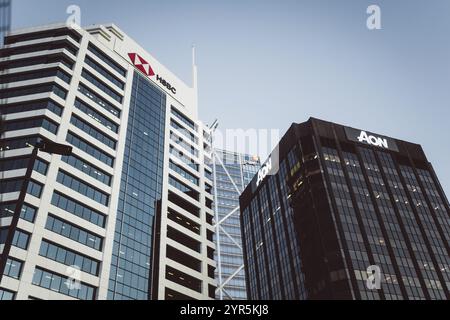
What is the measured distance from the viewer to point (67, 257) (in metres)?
57.5

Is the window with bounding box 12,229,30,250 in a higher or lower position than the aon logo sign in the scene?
lower

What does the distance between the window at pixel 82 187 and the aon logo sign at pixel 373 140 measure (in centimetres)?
7345

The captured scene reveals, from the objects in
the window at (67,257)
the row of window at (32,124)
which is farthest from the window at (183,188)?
the window at (67,257)

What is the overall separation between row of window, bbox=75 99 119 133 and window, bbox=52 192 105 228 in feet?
61.2

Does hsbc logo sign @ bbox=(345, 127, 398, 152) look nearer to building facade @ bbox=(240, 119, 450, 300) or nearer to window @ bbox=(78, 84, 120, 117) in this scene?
building facade @ bbox=(240, 119, 450, 300)

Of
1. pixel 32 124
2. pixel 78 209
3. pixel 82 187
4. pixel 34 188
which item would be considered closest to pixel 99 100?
pixel 32 124

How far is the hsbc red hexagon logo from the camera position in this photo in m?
93.4

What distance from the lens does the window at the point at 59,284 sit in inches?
2093

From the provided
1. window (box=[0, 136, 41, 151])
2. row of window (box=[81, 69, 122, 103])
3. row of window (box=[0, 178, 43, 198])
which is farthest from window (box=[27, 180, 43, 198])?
row of window (box=[81, 69, 122, 103])

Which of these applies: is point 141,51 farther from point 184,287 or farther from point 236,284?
point 236,284

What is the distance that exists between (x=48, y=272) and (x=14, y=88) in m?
35.0

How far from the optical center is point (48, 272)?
5441 centimetres

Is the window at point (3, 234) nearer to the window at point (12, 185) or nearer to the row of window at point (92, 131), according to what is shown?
the window at point (12, 185)
